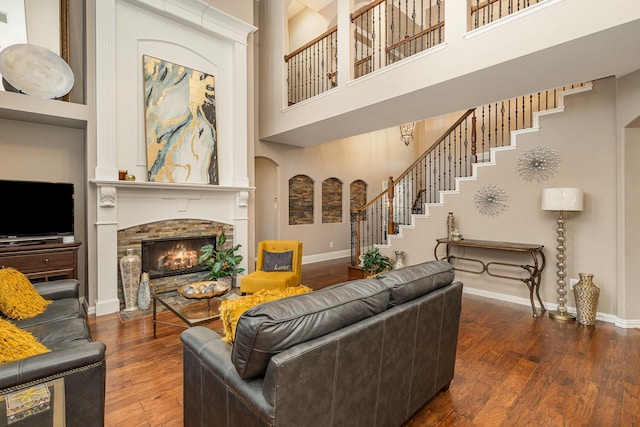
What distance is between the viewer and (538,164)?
3.93 metres

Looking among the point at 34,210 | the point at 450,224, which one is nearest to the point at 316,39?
the point at 450,224

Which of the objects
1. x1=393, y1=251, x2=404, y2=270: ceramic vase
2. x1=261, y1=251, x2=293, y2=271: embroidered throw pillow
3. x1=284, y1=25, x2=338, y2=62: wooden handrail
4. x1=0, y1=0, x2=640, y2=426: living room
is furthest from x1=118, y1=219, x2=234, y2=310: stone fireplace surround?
x1=284, y1=25, x2=338, y2=62: wooden handrail

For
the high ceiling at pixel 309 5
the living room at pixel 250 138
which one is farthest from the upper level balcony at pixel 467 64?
the high ceiling at pixel 309 5

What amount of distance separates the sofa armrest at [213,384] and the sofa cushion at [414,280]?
2.68 ft

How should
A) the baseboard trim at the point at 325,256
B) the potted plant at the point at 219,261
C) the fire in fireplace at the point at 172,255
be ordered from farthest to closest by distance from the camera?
the baseboard trim at the point at 325,256 < the fire in fireplace at the point at 172,255 < the potted plant at the point at 219,261

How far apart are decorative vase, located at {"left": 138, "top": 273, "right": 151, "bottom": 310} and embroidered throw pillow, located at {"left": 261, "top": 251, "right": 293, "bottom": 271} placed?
1512 mm

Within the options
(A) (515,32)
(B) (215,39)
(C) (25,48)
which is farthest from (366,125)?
(C) (25,48)

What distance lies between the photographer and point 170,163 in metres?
4.41

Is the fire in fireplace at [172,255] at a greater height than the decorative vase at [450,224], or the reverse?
the decorative vase at [450,224]

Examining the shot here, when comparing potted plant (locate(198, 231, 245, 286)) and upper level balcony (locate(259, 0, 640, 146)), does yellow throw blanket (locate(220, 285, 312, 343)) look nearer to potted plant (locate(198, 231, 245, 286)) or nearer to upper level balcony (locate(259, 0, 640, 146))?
potted plant (locate(198, 231, 245, 286))

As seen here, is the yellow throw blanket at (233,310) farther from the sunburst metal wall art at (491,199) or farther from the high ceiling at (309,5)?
the high ceiling at (309,5)

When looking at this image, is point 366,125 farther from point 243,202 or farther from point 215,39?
point 215,39

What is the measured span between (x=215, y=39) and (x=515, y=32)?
4314 millimetres

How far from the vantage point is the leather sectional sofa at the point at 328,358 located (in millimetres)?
1142
